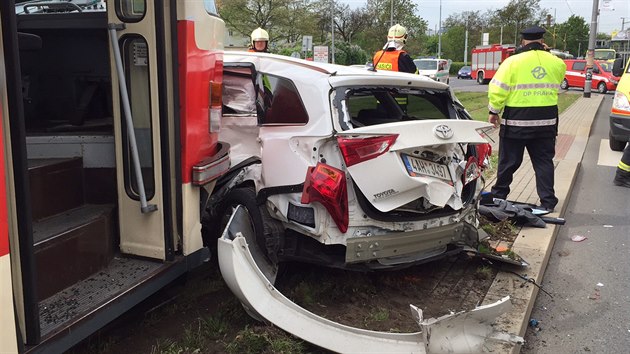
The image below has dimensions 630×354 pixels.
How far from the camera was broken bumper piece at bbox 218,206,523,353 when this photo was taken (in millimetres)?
3037

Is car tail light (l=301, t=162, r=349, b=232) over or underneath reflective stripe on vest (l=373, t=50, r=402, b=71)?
underneath

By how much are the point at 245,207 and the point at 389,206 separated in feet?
3.45

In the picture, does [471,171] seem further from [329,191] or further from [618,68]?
[618,68]

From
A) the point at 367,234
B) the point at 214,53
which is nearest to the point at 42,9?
the point at 214,53

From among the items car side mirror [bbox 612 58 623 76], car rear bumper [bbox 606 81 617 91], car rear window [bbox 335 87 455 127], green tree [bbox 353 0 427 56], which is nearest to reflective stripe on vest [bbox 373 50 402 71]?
car rear window [bbox 335 87 455 127]

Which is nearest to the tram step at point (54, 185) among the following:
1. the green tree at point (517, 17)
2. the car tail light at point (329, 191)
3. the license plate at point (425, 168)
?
the car tail light at point (329, 191)

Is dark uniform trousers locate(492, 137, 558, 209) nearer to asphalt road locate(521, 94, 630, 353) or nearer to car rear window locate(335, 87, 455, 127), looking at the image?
asphalt road locate(521, 94, 630, 353)

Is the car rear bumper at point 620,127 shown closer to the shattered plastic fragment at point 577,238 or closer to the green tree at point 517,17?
the shattered plastic fragment at point 577,238

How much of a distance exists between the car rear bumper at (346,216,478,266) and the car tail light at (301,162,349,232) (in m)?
0.17

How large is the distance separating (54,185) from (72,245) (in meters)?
0.47

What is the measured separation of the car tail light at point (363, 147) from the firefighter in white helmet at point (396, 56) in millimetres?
3699

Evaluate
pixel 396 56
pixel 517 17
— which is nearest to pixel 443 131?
pixel 396 56

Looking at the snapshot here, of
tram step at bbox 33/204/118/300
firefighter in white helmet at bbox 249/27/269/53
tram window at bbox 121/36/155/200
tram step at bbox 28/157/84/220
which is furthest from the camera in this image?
firefighter in white helmet at bbox 249/27/269/53

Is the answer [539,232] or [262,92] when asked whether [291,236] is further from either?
[539,232]
